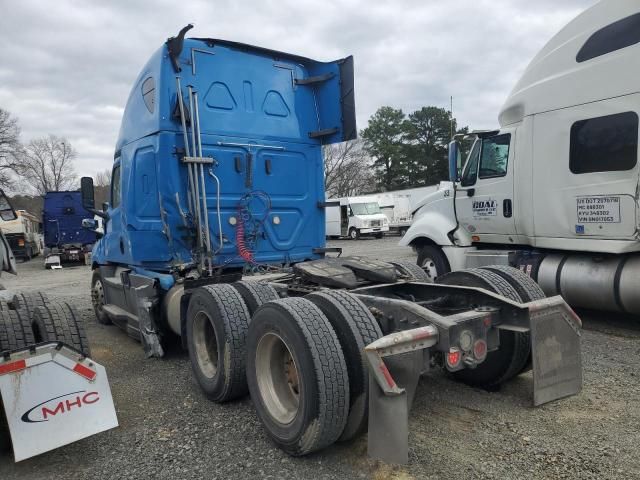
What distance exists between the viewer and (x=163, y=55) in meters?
5.25

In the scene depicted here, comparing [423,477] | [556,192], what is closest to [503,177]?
[556,192]

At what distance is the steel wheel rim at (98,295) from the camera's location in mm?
7590

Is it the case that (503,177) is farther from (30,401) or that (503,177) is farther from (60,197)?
(60,197)

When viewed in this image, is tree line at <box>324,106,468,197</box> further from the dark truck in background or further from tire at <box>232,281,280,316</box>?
tire at <box>232,281,280,316</box>

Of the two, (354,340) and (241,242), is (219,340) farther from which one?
(241,242)

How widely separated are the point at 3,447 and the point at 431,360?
3.02m

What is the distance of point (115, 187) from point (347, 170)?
5183 centimetres

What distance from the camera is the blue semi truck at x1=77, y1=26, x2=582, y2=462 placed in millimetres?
2934

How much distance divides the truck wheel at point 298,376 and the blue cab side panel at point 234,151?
2296 mm

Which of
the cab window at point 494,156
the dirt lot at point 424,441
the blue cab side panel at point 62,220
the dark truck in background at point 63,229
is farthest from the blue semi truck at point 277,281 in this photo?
the blue cab side panel at point 62,220

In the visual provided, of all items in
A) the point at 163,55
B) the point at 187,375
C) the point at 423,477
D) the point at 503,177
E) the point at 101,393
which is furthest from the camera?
the point at 503,177

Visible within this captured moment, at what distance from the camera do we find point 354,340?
301cm

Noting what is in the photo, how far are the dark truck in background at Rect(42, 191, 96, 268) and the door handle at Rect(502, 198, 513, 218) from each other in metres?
19.0

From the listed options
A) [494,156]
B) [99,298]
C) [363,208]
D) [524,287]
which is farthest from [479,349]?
[363,208]
